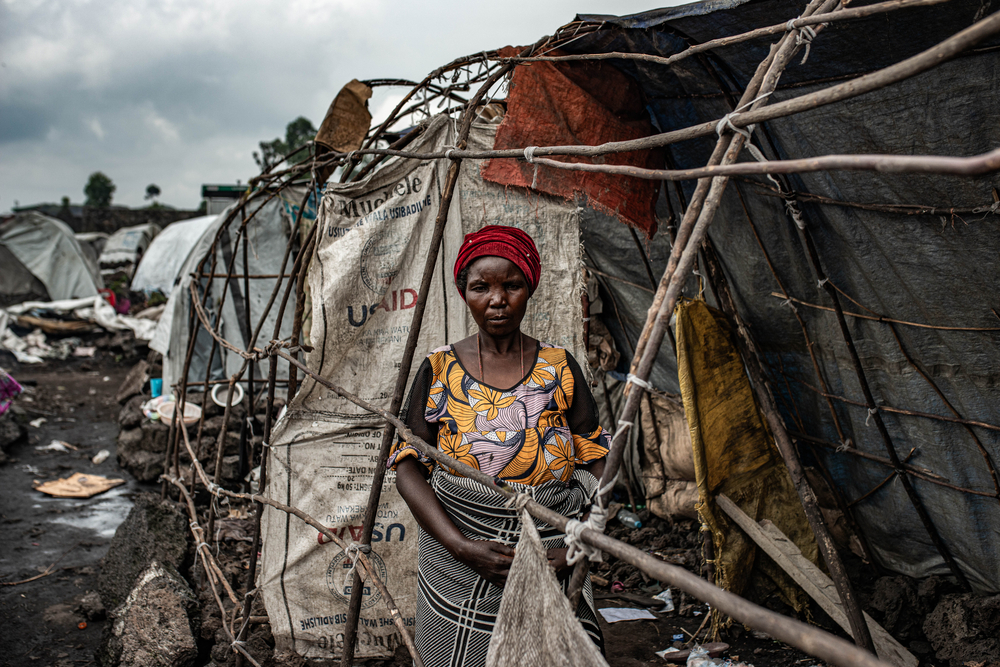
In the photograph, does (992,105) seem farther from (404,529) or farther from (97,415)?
(97,415)

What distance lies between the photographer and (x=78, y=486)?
6.19 metres

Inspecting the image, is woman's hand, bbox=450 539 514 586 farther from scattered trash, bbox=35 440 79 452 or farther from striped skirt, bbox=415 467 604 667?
scattered trash, bbox=35 440 79 452

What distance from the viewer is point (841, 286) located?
2.54 meters

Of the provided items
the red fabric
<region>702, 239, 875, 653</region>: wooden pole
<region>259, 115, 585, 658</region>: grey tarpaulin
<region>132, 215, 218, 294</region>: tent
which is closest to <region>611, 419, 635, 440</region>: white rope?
the red fabric

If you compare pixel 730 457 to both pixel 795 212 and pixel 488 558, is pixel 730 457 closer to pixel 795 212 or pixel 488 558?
pixel 795 212

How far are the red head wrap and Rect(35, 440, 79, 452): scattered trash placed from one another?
7.68m

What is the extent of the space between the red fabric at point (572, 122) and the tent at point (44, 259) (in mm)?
17148

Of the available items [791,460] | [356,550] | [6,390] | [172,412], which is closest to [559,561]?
[356,550]

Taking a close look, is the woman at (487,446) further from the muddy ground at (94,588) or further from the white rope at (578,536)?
the muddy ground at (94,588)

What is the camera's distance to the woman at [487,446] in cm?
174

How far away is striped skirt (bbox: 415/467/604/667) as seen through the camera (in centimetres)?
178

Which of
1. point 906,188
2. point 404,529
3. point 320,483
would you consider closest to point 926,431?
point 906,188

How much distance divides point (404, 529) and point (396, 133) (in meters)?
2.60

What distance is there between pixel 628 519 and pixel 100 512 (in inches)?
189
